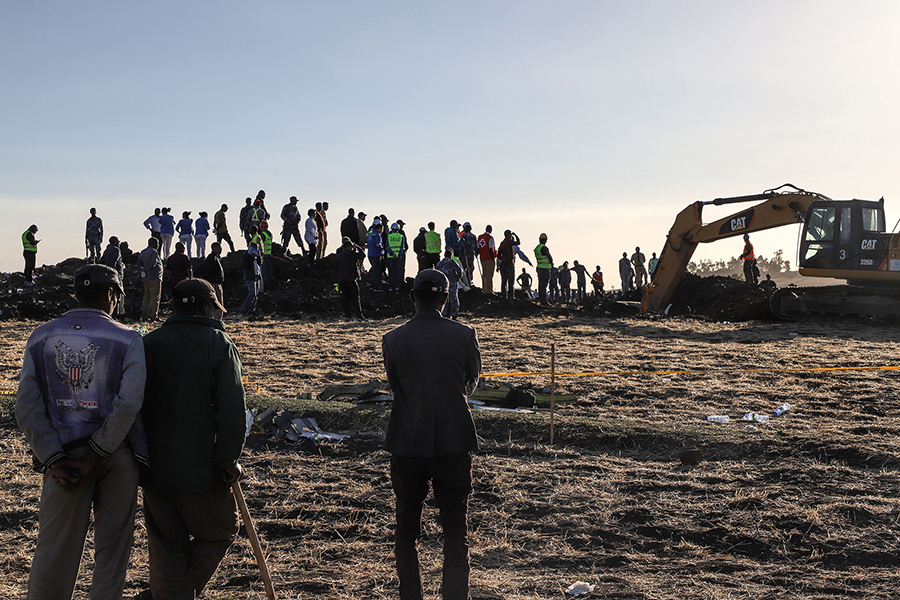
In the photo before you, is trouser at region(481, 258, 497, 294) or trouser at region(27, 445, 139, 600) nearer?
trouser at region(27, 445, 139, 600)

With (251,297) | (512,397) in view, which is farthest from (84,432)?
(251,297)

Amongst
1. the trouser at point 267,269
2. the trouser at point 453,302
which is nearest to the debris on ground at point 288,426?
the trouser at point 453,302

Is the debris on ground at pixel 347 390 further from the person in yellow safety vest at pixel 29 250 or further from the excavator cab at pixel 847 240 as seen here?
the person in yellow safety vest at pixel 29 250

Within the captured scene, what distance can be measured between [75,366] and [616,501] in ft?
13.5

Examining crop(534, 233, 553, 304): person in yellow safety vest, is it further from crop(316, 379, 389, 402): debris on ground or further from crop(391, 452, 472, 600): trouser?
crop(391, 452, 472, 600): trouser

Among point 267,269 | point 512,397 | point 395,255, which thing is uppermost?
point 395,255

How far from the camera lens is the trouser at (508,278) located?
2406 cm

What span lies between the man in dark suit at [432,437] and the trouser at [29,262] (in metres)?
23.4

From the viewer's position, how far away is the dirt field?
4.65 metres

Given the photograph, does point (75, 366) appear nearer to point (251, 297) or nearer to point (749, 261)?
point (251, 297)

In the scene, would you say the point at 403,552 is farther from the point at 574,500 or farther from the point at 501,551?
the point at 574,500

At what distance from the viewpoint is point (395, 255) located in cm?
2277

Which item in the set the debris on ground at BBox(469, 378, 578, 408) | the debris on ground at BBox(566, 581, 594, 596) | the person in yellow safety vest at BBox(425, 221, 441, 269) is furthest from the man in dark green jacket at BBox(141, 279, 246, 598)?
the person in yellow safety vest at BBox(425, 221, 441, 269)

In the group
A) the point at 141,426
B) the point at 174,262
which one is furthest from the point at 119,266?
the point at 141,426
